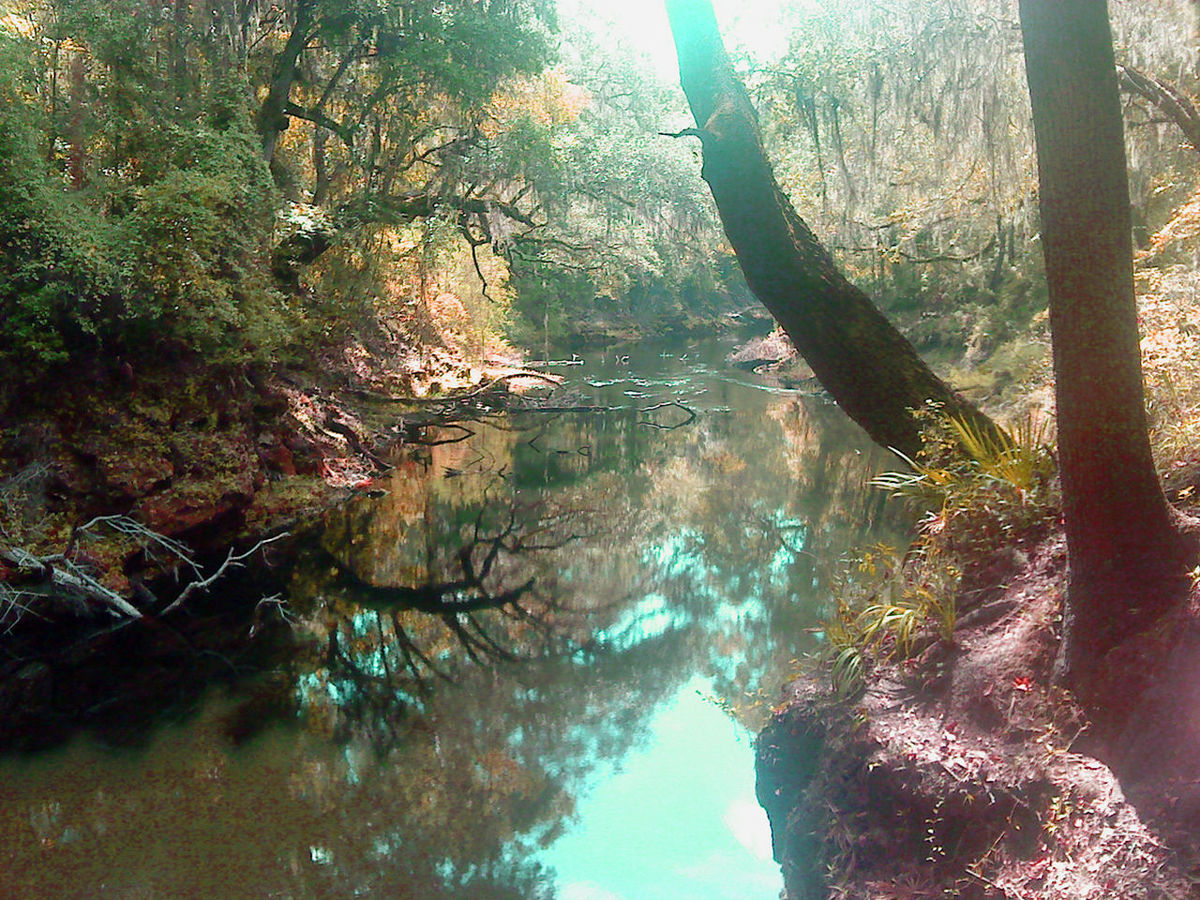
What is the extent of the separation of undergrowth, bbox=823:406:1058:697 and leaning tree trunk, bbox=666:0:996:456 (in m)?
0.21

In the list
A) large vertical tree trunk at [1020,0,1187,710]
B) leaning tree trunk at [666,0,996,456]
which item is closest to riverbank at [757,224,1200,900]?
large vertical tree trunk at [1020,0,1187,710]

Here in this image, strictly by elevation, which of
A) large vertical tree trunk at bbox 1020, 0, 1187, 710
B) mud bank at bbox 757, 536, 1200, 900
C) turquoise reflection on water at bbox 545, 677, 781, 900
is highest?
large vertical tree trunk at bbox 1020, 0, 1187, 710

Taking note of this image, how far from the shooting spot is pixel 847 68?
9734 mm

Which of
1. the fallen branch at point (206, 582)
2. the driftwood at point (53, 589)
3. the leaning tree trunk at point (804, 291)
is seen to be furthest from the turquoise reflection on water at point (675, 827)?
the driftwood at point (53, 589)

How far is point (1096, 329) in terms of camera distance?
300cm

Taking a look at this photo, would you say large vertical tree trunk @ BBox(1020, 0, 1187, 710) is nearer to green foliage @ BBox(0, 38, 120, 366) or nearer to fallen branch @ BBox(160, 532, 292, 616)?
fallen branch @ BBox(160, 532, 292, 616)

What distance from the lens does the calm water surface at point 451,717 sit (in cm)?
479

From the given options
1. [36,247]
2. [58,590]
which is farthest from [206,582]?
[36,247]

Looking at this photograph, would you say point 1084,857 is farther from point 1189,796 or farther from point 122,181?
point 122,181

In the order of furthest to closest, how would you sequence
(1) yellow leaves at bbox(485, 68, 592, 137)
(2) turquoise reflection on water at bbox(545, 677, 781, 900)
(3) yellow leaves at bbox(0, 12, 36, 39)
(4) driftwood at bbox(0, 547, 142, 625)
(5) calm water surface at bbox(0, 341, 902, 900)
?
(1) yellow leaves at bbox(485, 68, 592, 137)
(3) yellow leaves at bbox(0, 12, 36, 39)
(4) driftwood at bbox(0, 547, 142, 625)
(5) calm water surface at bbox(0, 341, 902, 900)
(2) turquoise reflection on water at bbox(545, 677, 781, 900)

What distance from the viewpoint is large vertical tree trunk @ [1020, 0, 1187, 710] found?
9.76 ft

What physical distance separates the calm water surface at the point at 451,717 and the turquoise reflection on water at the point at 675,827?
2 centimetres

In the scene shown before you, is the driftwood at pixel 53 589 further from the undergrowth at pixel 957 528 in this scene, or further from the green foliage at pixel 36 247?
the undergrowth at pixel 957 528

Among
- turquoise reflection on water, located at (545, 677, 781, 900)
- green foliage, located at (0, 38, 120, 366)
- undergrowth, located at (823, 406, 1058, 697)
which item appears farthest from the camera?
green foliage, located at (0, 38, 120, 366)
